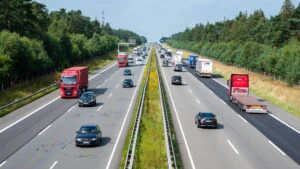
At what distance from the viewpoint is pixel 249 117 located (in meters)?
39.3

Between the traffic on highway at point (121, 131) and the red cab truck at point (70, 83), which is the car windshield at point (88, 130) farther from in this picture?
the red cab truck at point (70, 83)

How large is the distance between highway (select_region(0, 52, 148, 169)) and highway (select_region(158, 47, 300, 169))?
186 inches

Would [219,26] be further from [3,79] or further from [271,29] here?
[3,79]

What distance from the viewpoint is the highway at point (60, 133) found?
79.3 ft

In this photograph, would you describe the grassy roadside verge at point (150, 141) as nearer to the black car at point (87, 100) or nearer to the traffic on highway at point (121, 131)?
the traffic on highway at point (121, 131)

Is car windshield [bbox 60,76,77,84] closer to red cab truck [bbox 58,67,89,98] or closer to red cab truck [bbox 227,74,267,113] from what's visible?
red cab truck [bbox 58,67,89,98]

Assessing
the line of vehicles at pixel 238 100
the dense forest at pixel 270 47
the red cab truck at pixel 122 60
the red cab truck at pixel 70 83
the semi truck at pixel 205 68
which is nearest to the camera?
→ the line of vehicles at pixel 238 100

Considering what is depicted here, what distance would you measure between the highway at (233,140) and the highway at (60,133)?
186 inches

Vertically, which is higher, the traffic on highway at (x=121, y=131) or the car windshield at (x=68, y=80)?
the car windshield at (x=68, y=80)

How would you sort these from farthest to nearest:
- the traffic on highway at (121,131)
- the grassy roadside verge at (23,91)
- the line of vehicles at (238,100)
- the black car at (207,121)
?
the grassy roadside verge at (23,91), the line of vehicles at (238,100), the black car at (207,121), the traffic on highway at (121,131)

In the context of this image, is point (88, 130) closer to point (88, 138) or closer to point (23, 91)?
point (88, 138)

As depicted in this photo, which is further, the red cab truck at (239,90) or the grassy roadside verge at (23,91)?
the grassy roadside verge at (23,91)

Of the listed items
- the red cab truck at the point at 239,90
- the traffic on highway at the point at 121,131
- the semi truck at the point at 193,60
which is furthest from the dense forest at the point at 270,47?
the traffic on highway at the point at 121,131

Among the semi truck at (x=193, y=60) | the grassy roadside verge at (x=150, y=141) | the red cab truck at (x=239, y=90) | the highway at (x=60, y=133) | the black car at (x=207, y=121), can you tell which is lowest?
the highway at (x=60, y=133)
